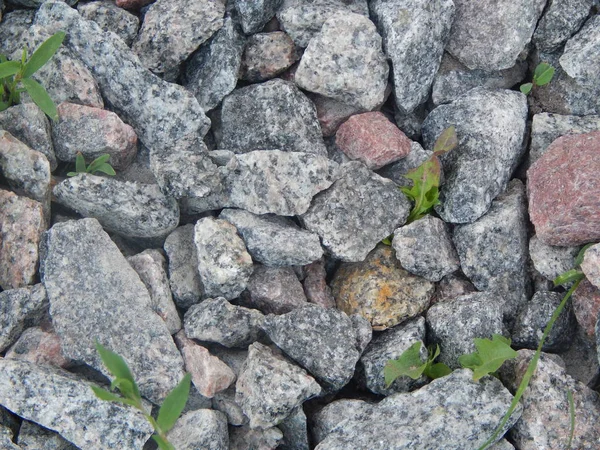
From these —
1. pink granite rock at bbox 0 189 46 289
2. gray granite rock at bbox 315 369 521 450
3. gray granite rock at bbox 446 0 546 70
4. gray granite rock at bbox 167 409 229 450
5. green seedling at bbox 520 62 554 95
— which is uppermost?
gray granite rock at bbox 446 0 546 70

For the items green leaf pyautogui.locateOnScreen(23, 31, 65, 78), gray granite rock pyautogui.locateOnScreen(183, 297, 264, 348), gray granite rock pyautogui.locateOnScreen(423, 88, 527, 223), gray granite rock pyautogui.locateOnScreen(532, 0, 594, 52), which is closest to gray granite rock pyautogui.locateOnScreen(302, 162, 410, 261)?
gray granite rock pyautogui.locateOnScreen(423, 88, 527, 223)

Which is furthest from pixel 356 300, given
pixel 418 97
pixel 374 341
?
pixel 418 97

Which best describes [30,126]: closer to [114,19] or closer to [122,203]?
[122,203]

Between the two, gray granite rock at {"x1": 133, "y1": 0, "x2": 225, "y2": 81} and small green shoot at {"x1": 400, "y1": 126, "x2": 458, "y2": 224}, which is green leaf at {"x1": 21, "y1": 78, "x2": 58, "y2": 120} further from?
small green shoot at {"x1": 400, "y1": 126, "x2": 458, "y2": 224}

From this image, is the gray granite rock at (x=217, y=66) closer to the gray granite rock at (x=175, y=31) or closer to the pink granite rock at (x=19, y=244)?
the gray granite rock at (x=175, y=31)

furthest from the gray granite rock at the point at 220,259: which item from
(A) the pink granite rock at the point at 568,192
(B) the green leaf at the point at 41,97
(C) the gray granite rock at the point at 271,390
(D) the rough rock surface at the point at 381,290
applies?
(A) the pink granite rock at the point at 568,192

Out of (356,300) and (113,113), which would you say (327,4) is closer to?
(113,113)
